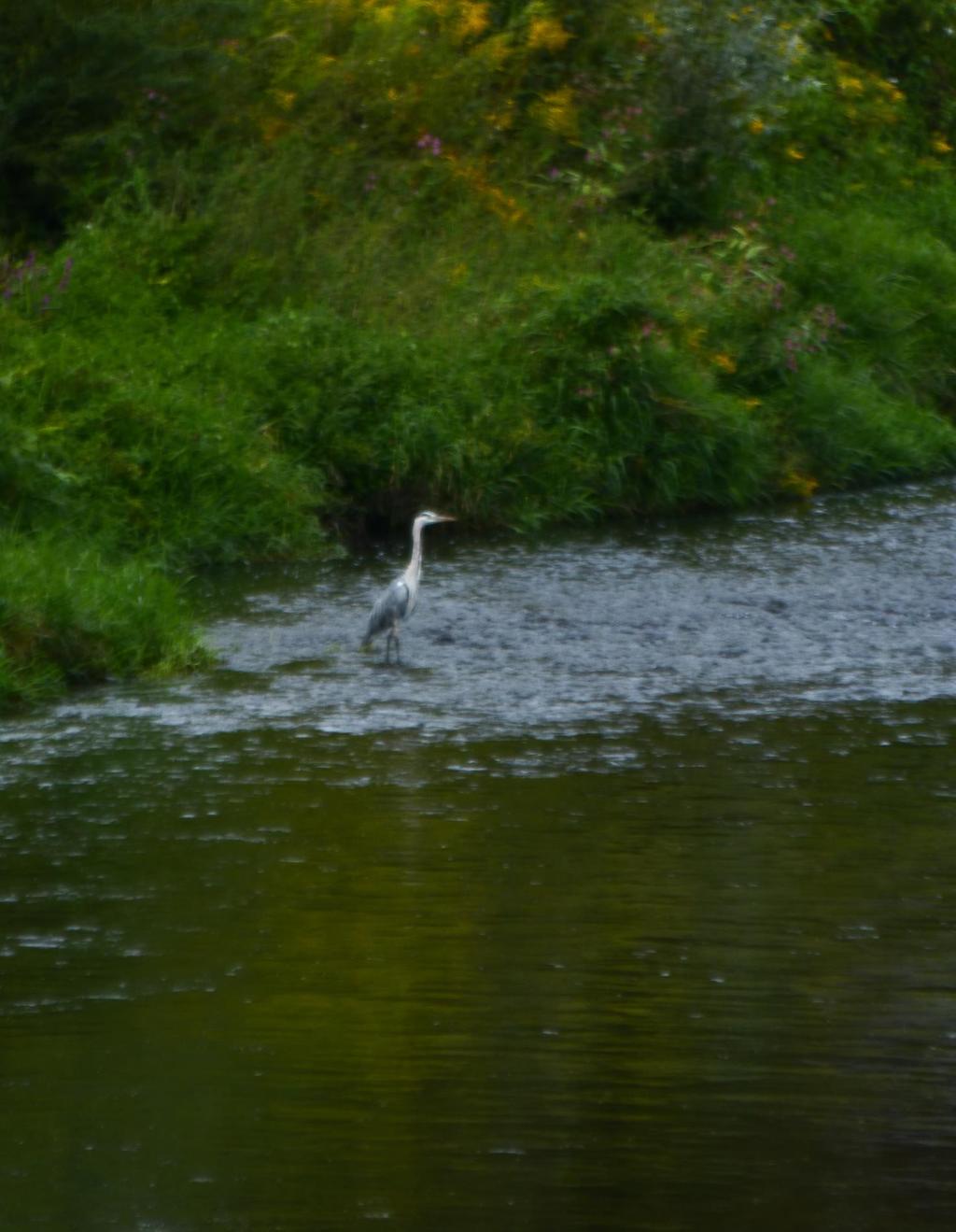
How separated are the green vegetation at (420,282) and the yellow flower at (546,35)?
22 mm

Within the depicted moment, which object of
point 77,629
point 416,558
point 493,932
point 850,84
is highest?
point 850,84

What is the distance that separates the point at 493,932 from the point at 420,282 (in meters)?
11.5

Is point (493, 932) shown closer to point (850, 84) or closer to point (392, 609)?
point (392, 609)

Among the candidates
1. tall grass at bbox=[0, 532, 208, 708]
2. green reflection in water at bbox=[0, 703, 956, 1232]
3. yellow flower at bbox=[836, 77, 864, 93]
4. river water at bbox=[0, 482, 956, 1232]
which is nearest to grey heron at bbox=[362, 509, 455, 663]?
river water at bbox=[0, 482, 956, 1232]

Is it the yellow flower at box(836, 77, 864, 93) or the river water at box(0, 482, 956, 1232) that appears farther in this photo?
the yellow flower at box(836, 77, 864, 93)

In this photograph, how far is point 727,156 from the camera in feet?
67.7

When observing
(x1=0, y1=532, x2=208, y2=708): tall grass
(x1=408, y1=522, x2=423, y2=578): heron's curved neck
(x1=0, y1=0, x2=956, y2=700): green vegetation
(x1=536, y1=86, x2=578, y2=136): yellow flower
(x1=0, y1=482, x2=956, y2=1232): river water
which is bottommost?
(x1=0, y1=482, x2=956, y2=1232): river water

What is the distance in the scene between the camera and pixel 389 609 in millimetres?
11180

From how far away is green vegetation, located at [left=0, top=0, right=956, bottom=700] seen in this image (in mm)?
14453

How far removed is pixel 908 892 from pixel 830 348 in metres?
12.6

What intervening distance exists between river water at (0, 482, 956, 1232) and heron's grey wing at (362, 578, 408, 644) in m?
0.17

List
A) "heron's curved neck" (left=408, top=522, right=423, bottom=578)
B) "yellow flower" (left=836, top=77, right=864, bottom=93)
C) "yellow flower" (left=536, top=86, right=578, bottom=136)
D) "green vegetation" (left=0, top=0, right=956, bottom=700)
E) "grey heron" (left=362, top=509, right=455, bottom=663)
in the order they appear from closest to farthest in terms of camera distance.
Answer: "grey heron" (left=362, top=509, right=455, bottom=663) → "heron's curved neck" (left=408, top=522, right=423, bottom=578) → "green vegetation" (left=0, top=0, right=956, bottom=700) → "yellow flower" (left=536, top=86, right=578, bottom=136) → "yellow flower" (left=836, top=77, right=864, bottom=93)

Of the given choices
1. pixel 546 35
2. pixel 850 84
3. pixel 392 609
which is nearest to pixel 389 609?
pixel 392 609

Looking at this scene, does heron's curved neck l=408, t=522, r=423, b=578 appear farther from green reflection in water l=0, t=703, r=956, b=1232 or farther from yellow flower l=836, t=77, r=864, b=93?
yellow flower l=836, t=77, r=864, b=93
